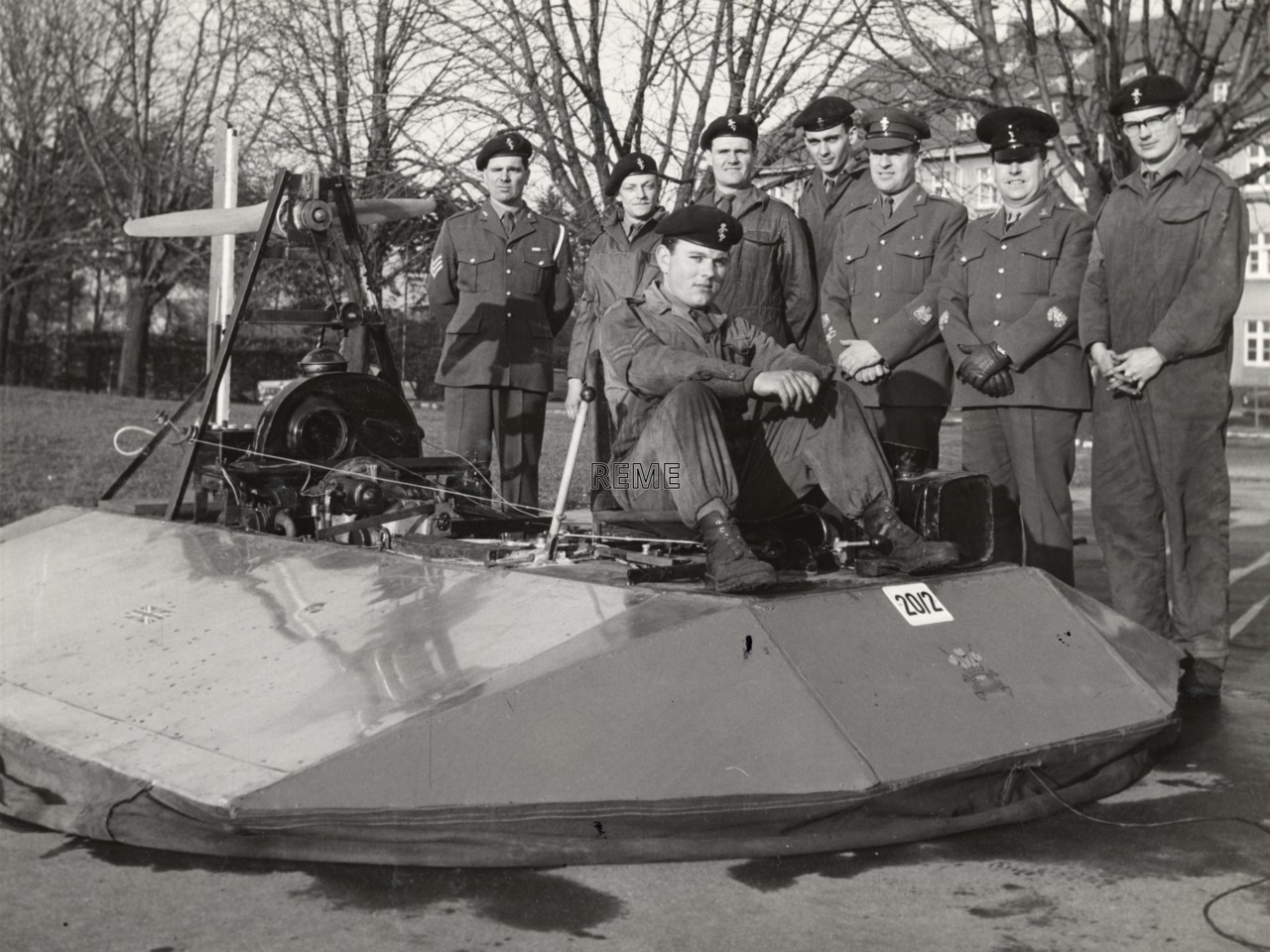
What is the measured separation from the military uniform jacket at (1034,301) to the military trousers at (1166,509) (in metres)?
0.19

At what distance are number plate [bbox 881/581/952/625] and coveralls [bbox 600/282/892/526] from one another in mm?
441

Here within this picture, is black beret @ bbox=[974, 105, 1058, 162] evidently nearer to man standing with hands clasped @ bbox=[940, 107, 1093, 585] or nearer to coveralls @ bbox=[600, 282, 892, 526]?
man standing with hands clasped @ bbox=[940, 107, 1093, 585]

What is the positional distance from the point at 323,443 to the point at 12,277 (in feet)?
89.6

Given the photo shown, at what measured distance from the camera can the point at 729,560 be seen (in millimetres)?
4020

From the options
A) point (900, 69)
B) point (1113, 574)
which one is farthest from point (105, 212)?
point (1113, 574)

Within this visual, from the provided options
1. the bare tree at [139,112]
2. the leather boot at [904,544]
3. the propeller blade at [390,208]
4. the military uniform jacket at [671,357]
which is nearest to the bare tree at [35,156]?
the bare tree at [139,112]

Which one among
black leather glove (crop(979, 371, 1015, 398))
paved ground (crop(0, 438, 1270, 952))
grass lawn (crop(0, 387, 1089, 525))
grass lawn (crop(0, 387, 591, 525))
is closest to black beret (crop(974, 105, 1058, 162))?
black leather glove (crop(979, 371, 1015, 398))

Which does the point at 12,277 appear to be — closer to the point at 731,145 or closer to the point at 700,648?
the point at 731,145

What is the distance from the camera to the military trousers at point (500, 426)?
7.23 meters

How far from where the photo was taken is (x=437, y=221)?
12.1 meters

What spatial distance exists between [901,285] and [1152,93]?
1.20 meters

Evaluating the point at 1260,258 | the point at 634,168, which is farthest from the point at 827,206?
the point at 1260,258

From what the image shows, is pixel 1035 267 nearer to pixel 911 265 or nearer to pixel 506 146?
pixel 911 265
